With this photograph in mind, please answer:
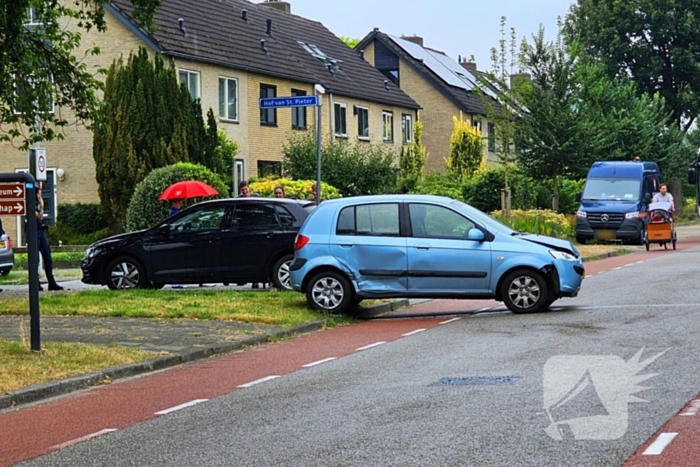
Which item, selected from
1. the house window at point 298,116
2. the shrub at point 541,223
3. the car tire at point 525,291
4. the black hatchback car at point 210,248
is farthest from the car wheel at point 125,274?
the house window at point 298,116

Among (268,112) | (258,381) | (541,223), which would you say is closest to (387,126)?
(268,112)

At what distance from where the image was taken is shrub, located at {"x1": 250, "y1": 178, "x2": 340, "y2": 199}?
3350cm

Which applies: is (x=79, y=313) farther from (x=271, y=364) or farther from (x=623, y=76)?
A: (x=623, y=76)

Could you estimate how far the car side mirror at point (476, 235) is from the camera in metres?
16.9

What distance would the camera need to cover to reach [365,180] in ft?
133

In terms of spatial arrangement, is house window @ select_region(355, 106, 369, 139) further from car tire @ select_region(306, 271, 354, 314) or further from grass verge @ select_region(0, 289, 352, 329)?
car tire @ select_region(306, 271, 354, 314)

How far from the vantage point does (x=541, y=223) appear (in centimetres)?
3609

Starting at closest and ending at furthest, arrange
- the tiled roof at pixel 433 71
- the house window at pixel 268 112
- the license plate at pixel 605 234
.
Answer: the license plate at pixel 605 234
the house window at pixel 268 112
the tiled roof at pixel 433 71

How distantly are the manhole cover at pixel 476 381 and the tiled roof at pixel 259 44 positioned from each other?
26.5m

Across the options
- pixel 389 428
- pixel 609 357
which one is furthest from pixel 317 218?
pixel 389 428

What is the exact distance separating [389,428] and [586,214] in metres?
30.2

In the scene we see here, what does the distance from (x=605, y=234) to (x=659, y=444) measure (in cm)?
3024

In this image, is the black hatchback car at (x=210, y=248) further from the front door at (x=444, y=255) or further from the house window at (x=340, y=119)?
the house window at (x=340, y=119)

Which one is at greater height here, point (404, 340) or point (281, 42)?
point (281, 42)
